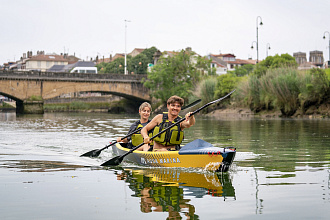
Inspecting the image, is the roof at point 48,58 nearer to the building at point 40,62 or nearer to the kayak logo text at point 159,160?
the building at point 40,62

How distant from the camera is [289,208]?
7.23 m

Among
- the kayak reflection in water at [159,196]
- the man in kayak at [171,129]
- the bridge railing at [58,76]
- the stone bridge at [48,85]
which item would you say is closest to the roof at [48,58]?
the bridge railing at [58,76]

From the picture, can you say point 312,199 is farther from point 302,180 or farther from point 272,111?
point 272,111

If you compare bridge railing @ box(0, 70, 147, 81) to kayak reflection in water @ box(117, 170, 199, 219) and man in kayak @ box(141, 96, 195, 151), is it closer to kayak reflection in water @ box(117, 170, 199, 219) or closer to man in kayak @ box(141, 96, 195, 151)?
man in kayak @ box(141, 96, 195, 151)

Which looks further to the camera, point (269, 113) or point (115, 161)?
point (269, 113)

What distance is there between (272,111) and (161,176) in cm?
3284

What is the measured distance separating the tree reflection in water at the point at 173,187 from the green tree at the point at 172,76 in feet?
→ 201

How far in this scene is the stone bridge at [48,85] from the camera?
64188mm

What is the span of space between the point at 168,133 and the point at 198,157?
1490 mm

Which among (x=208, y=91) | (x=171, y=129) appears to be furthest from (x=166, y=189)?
(x=208, y=91)

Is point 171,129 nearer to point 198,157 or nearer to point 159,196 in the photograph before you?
point 198,157

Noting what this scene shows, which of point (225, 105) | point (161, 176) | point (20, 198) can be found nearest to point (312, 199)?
point (161, 176)

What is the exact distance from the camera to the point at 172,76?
73875mm

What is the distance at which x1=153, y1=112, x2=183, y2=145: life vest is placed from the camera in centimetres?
1145
